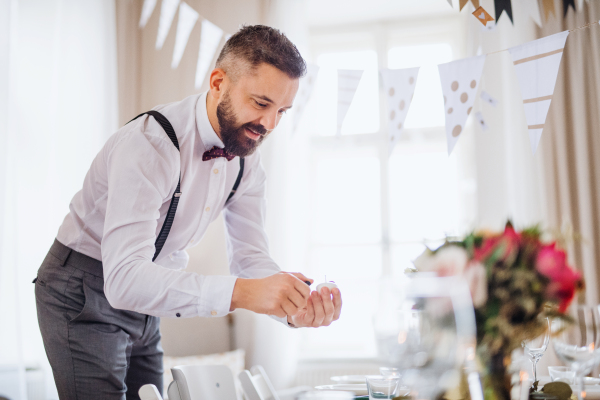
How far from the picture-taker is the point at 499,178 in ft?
10.7

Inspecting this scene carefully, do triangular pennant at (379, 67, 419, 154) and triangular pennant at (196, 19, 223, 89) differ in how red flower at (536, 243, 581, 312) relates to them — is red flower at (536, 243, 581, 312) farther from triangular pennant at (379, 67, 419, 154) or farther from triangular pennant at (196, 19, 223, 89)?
triangular pennant at (196, 19, 223, 89)

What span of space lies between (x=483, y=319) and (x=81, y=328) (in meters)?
0.88

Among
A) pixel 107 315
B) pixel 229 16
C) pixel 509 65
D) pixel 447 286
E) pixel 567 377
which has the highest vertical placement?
pixel 229 16

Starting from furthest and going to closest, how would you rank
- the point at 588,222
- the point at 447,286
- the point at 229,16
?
the point at 229,16 < the point at 588,222 < the point at 447,286

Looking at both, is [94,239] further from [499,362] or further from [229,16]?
[229,16]

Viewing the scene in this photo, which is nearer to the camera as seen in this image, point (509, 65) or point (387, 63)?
point (509, 65)

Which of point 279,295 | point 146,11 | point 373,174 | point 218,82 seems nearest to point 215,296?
point 279,295

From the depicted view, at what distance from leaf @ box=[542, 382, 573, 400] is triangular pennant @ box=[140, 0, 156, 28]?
346 cm

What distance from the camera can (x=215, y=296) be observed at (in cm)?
96

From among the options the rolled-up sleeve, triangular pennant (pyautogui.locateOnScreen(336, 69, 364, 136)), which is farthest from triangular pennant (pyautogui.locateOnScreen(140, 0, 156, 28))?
the rolled-up sleeve

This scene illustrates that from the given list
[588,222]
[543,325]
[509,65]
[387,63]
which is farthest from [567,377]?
[387,63]

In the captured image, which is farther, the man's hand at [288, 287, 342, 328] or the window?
the window

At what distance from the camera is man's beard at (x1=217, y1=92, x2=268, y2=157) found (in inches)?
49.2

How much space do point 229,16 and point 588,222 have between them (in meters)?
2.67
